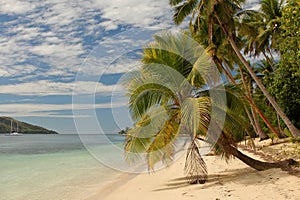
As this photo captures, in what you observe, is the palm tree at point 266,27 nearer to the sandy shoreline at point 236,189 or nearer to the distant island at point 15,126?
the sandy shoreline at point 236,189

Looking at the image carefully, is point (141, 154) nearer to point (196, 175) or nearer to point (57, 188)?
point (196, 175)

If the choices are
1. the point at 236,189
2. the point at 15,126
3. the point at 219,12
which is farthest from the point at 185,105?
the point at 15,126

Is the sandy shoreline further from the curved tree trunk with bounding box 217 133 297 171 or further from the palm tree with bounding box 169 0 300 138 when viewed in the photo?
the palm tree with bounding box 169 0 300 138

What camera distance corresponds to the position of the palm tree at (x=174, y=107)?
24.5 ft

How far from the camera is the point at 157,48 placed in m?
8.30

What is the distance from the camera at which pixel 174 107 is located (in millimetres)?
8062

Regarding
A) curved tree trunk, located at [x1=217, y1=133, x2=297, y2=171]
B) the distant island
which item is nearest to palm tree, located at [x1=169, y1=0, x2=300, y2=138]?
curved tree trunk, located at [x1=217, y1=133, x2=297, y2=171]

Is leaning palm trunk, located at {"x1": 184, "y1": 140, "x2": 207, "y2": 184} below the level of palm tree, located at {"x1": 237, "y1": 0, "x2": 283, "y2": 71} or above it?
below

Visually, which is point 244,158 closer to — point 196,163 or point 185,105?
point 196,163

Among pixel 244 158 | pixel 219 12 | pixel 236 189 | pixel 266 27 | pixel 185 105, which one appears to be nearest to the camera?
pixel 236 189

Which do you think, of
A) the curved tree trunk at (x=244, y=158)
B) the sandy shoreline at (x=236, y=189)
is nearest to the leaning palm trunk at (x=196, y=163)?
the sandy shoreline at (x=236, y=189)

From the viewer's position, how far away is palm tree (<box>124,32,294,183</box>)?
746 centimetres

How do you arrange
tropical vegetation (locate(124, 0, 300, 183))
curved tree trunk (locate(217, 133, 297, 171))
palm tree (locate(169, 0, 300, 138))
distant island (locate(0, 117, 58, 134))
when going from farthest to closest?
distant island (locate(0, 117, 58, 134))
palm tree (locate(169, 0, 300, 138))
curved tree trunk (locate(217, 133, 297, 171))
tropical vegetation (locate(124, 0, 300, 183))

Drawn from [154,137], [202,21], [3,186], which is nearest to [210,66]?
[154,137]
